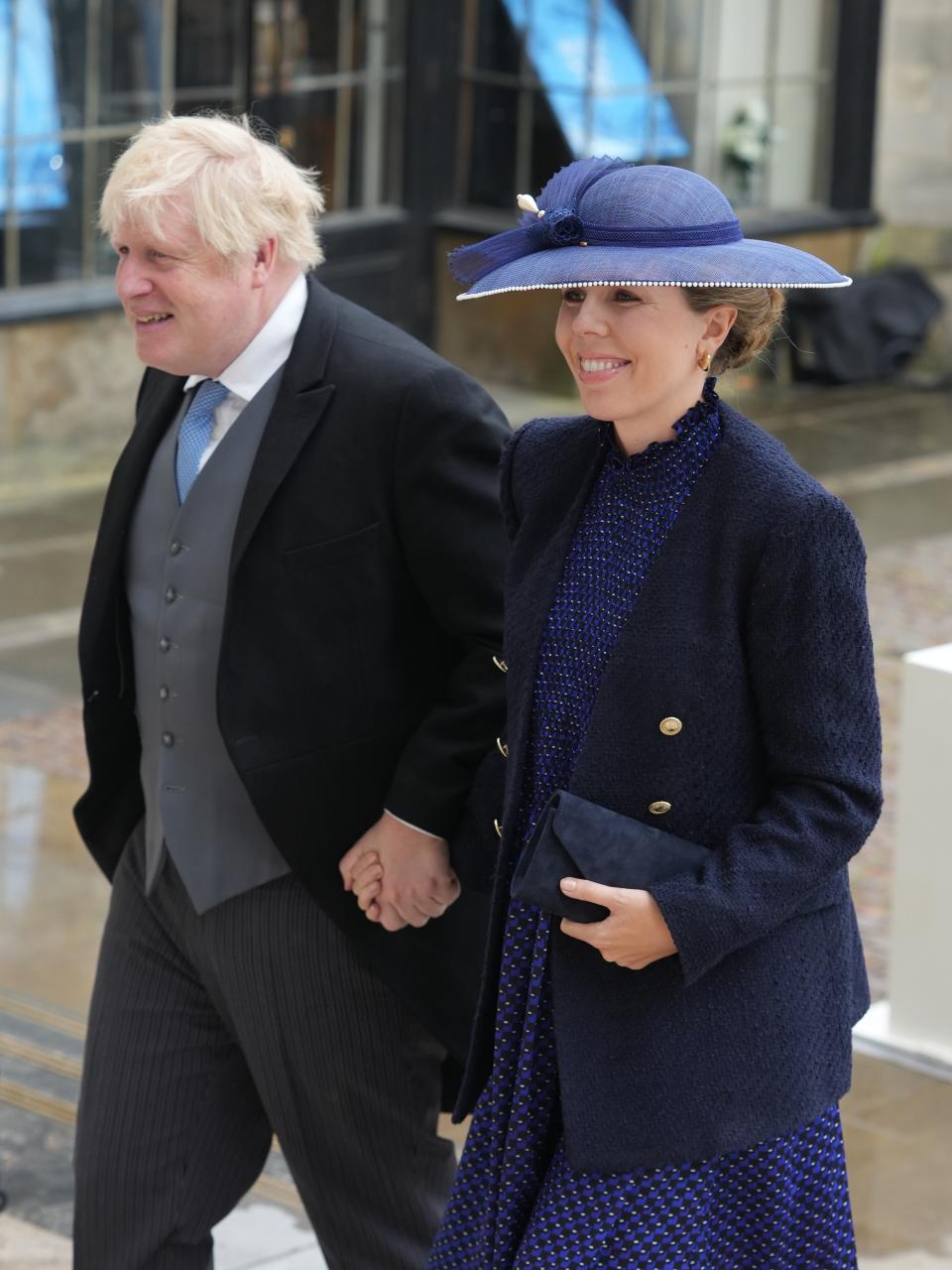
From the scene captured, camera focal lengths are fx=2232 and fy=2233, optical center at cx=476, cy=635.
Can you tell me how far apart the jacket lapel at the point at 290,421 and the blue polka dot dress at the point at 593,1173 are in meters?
0.60

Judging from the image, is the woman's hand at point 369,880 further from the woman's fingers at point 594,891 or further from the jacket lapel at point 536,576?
the woman's fingers at point 594,891

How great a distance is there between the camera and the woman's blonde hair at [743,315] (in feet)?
8.06

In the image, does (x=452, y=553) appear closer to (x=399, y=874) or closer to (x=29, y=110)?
(x=399, y=874)

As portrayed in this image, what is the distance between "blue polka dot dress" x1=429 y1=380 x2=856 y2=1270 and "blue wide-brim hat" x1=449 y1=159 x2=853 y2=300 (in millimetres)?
187

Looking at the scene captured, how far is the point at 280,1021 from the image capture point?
3154mm

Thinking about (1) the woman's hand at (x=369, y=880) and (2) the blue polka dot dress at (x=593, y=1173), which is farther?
(1) the woman's hand at (x=369, y=880)

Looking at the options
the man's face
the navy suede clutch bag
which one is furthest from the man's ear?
the navy suede clutch bag

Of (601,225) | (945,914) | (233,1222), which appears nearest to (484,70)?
(945,914)

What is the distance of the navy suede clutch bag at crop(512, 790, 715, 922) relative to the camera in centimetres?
244

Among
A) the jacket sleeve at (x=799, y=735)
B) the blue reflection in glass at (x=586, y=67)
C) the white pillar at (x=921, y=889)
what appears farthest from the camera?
the blue reflection in glass at (x=586, y=67)

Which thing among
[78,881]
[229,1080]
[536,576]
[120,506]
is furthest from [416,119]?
[536,576]

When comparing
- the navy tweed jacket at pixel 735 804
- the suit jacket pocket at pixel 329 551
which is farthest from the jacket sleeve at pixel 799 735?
the suit jacket pocket at pixel 329 551

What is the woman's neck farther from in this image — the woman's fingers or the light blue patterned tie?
the light blue patterned tie

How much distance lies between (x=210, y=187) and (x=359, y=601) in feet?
1.95
